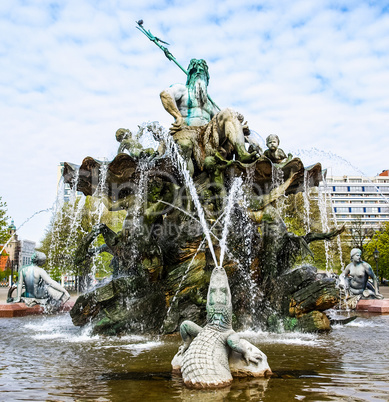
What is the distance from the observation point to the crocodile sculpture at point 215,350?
165 inches

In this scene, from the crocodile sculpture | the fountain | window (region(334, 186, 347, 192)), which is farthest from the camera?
window (region(334, 186, 347, 192))

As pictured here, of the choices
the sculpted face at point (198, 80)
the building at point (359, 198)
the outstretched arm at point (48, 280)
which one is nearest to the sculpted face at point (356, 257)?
the sculpted face at point (198, 80)

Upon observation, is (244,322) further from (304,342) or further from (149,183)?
(149,183)

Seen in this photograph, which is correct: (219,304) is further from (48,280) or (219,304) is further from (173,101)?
(48,280)

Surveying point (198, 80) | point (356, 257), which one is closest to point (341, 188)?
point (356, 257)

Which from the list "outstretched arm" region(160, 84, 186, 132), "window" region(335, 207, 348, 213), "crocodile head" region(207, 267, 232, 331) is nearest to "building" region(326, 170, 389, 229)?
"window" region(335, 207, 348, 213)

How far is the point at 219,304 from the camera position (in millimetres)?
4809

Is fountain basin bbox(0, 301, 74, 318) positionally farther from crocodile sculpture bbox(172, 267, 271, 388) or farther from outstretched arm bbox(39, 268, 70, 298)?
crocodile sculpture bbox(172, 267, 271, 388)

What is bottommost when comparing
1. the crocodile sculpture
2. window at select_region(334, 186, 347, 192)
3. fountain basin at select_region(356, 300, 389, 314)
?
fountain basin at select_region(356, 300, 389, 314)

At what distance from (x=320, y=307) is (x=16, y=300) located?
8.94m

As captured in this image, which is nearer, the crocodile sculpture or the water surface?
the water surface

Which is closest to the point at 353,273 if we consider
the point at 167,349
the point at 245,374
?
the point at 167,349

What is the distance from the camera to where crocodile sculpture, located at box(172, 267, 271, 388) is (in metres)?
4.19

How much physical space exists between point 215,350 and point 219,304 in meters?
0.58
